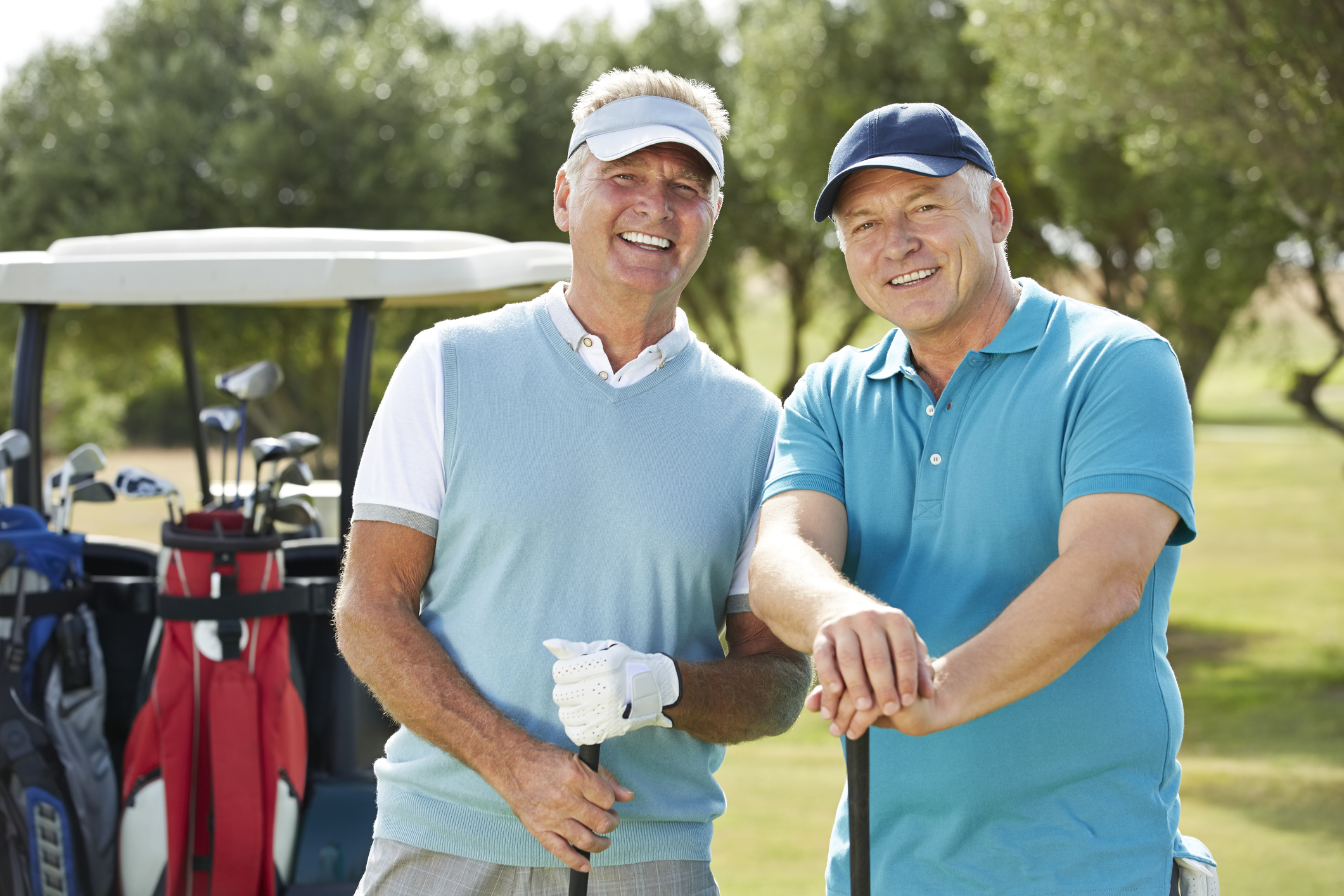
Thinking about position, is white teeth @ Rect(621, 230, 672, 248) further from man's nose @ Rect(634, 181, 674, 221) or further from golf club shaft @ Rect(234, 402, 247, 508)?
golf club shaft @ Rect(234, 402, 247, 508)

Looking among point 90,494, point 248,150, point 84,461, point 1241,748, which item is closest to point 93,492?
point 90,494

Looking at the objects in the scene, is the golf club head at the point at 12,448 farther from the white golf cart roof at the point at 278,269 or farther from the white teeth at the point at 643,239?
the white teeth at the point at 643,239

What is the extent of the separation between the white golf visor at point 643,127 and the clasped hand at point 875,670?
94 centimetres

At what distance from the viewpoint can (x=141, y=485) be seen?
351 centimetres

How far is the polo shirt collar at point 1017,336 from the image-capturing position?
6.20 feet

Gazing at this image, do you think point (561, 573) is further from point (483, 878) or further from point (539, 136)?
point (539, 136)

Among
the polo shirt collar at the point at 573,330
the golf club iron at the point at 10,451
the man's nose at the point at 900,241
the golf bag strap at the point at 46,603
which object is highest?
the man's nose at the point at 900,241

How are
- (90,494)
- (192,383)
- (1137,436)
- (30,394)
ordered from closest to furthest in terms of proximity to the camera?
1. (1137,436)
2. (90,494)
3. (30,394)
4. (192,383)

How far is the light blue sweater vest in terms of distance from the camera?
206 centimetres

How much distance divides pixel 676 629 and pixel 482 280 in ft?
4.90

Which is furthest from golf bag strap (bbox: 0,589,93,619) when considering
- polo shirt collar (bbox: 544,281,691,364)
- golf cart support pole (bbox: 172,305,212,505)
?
polo shirt collar (bbox: 544,281,691,364)

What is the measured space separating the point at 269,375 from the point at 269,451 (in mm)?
398

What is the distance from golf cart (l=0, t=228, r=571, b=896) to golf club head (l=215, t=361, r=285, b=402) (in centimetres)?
2

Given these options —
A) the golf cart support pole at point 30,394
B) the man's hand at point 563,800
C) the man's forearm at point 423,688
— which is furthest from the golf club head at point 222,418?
the man's hand at point 563,800
